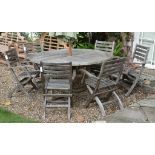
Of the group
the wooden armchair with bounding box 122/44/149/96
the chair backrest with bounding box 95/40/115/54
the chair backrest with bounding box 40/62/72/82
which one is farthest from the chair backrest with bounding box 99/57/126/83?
the chair backrest with bounding box 95/40/115/54

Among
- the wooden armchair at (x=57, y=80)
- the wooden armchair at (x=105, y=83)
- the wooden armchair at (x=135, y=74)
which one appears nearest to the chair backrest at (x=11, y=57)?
the wooden armchair at (x=57, y=80)

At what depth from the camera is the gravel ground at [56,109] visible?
5.19 metres

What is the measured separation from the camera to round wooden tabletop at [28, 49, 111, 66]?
560 centimetres

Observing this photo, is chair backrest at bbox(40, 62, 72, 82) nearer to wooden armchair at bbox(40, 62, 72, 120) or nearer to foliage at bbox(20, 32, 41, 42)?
wooden armchair at bbox(40, 62, 72, 120)

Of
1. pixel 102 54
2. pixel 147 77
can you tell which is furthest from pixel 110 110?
pixel 147 77

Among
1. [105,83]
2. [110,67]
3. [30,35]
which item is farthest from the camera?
[30,35]

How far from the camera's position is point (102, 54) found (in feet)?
20.5

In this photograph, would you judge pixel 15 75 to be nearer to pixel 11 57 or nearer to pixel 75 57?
pixel 11 57

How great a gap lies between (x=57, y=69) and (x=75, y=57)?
Answer: 0.96 m

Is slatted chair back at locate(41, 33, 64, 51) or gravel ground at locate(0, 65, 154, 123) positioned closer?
gravel ground at locate(0, 65, 154, 123)

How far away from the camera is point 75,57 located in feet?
19.6

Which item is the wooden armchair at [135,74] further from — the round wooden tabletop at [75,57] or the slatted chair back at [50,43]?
the slatted chair back at [50,43]

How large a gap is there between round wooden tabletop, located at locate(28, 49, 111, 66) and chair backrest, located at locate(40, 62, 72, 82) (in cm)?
35

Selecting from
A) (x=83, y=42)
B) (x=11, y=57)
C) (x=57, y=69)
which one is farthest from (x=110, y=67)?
(x=83, y=42)
